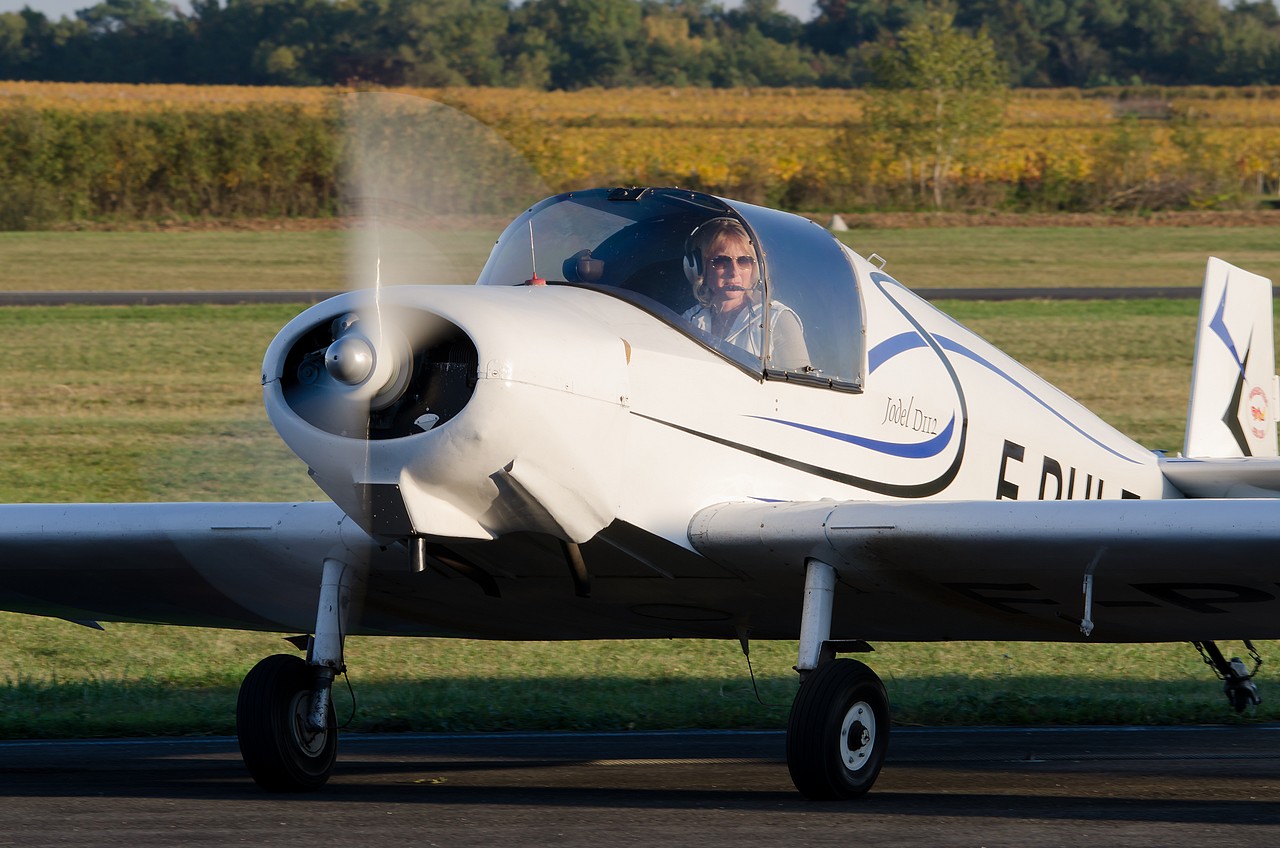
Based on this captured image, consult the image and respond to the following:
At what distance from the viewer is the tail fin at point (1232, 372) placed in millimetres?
10094

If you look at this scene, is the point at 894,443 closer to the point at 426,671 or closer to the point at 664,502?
the point at 664,502

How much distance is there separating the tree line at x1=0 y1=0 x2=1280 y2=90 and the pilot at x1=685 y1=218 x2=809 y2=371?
1686 inches

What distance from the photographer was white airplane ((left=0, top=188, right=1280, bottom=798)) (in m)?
5.78

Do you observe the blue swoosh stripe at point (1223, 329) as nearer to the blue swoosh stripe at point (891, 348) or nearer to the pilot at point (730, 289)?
the blue swoosh stripe at point (891, 348)

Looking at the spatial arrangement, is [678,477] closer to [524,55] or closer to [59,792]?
[59,792]

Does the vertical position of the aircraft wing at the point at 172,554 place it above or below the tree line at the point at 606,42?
below

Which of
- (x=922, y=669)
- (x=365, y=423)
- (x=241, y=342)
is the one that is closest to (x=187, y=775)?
(x=365, y=423)

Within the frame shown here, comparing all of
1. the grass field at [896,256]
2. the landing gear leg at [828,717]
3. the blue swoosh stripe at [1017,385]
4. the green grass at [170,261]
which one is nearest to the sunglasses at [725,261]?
the landing gear leg at [828,717]

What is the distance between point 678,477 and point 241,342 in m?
20.9

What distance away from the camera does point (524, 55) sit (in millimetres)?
88625

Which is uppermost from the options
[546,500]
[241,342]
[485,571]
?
[546,500]

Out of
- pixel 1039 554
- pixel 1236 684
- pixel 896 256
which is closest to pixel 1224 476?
pixel 1236 684

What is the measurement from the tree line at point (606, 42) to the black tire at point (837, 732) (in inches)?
1714

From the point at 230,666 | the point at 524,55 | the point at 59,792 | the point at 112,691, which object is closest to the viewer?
the point at 59,792
